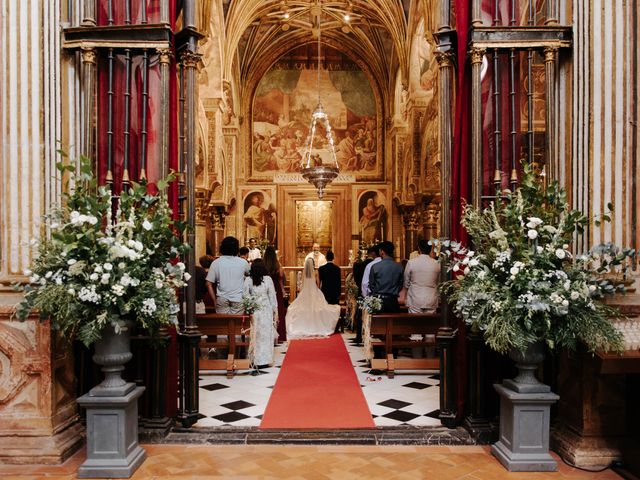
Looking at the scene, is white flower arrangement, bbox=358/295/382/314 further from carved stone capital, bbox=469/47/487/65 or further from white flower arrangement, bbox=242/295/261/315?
carved stone capital, bbox=469/47/487/65

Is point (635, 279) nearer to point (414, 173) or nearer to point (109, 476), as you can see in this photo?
point (109, 476)

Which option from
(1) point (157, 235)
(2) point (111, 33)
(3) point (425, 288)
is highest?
(2) point (111, 33)

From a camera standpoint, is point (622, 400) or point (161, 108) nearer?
point (622, 400)

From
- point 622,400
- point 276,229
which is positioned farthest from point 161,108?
point 276,229

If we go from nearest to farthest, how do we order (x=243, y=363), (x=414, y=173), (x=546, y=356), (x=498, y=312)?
(x=498, y=312) < (x=546, y=356) < (x=243, y=363) < (x=414, y=173)

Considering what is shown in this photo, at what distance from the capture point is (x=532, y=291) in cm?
350

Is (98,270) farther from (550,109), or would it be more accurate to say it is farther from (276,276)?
(276,276)

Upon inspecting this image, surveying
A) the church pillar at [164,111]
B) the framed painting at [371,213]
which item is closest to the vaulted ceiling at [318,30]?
the framed painting at [371,213]

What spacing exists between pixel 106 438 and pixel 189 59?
3145 millimetres

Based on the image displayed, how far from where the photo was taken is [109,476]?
360 cm

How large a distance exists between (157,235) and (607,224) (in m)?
3.30

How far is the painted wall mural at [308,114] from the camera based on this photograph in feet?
61.8

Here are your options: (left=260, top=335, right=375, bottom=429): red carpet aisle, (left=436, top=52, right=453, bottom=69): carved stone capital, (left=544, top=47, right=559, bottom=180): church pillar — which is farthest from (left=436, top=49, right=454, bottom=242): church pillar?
(left=260, top=335, right=375, bottom=429): red carpet aisle

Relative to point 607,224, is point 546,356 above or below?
below
